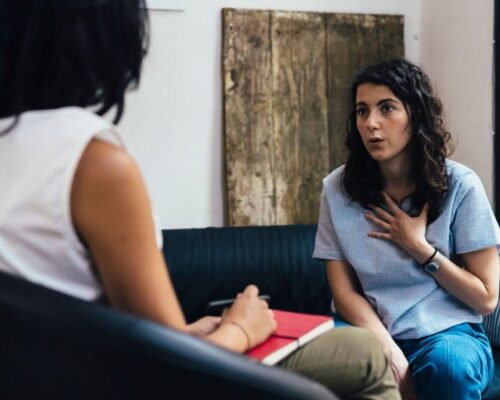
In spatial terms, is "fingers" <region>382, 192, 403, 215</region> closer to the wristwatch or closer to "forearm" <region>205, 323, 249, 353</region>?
the wristwatch

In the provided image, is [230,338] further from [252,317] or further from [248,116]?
[248,116]

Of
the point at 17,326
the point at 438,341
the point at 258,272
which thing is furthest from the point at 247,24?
the point at 17,326

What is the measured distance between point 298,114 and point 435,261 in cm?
120

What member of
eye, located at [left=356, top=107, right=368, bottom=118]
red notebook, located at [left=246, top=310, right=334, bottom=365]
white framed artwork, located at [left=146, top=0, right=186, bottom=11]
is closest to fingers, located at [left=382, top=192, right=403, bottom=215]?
eye, located at [left=356, top=107, right=368, bottom=118]

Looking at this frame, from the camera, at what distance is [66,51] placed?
0.96 meters

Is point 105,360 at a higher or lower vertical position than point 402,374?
higher

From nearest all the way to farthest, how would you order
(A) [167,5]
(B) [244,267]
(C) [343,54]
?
(B) [244,267], (A) [167,5], (C) [343,54]

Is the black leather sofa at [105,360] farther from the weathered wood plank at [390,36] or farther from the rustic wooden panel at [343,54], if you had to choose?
the weathered wood plank at [390,36]

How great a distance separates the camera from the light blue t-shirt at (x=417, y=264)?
73.5 inches

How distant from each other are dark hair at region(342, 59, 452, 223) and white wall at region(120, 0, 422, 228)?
36.3 inches

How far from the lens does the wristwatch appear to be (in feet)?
5.98

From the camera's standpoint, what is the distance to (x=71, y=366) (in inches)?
34.4

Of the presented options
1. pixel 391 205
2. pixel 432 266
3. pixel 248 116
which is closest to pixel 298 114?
pixel 248 116

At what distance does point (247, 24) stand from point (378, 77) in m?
0.99
